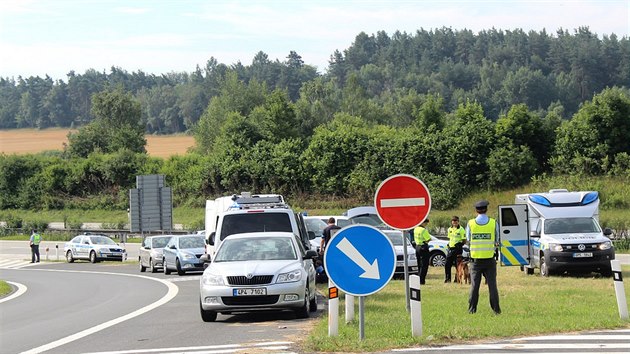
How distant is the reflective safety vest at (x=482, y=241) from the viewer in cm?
1634

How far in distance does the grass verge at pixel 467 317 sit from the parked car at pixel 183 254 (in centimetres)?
1170

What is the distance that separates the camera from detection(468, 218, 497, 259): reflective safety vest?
643 inches

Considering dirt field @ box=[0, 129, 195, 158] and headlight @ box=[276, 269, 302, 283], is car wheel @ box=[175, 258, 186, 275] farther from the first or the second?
dirt field @ box=[0, 129, 195, 158]

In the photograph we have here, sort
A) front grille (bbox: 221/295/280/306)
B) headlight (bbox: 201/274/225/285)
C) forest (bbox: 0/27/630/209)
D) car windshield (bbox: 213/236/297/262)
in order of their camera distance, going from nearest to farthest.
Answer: front grille (bbox: 221/295/280/306)
headlight (bbox: 201/274/225/285)
car windshield (bbox: 213/236/297/262)
forest (bbox: 0/27/630/209)

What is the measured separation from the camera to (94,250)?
166 ft

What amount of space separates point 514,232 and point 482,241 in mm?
15179

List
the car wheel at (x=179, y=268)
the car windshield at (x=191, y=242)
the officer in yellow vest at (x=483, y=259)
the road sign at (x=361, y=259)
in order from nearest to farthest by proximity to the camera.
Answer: the road sign at (x=361, y=259) < the officer in yellow vest at (x=483, y=259) < the car wheel at (x=179, y=268) < the car windshield at (x=191, y=242)

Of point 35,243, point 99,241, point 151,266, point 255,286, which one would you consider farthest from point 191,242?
point 255,286

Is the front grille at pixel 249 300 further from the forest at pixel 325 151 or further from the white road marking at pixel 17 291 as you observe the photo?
the forest at pixel 325 151

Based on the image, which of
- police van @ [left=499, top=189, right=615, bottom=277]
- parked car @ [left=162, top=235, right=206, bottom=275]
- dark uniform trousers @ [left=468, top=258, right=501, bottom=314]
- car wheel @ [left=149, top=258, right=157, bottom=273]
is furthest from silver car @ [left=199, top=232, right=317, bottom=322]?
car wheel @ [left=149, top=258, right=157, bottom=273]

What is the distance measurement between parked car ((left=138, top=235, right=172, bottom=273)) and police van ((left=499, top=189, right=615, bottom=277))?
532 inches

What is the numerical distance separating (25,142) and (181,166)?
5633 centimetres

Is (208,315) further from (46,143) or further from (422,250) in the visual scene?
(46,143)

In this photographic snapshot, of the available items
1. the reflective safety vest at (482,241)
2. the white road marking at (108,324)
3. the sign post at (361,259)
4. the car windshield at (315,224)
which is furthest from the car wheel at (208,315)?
the car windshield at (315,224)
